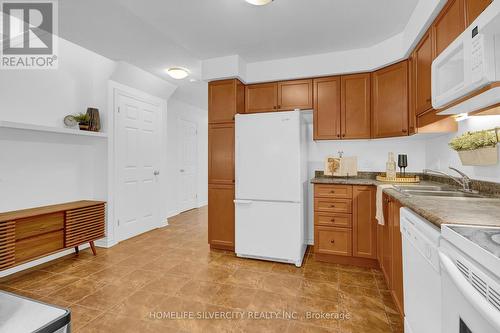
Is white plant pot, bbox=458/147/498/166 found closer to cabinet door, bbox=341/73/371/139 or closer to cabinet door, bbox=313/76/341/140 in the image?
cabinet door, bbox=341/73/371/139

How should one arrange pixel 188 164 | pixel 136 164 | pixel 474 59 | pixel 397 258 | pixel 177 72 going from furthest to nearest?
1. pixel 188 164
2. pixel 136 164
3. pixel 177 72
4. pixel 397 258
5. pixel 474 59

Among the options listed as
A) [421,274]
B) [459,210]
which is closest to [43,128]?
[421,274]

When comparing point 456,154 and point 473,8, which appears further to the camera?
point 456,154

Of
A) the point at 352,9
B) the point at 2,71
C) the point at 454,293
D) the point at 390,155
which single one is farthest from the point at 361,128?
the point at 2,71

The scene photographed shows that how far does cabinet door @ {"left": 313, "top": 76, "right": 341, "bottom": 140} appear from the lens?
3.13 m

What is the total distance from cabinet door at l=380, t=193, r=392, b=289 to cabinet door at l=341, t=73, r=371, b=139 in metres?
1.11

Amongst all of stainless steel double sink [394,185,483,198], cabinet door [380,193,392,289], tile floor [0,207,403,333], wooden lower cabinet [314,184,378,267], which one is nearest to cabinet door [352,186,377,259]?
wooden lower cabinet [314,184,378,267]

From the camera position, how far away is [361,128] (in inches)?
120

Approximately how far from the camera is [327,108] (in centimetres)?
317

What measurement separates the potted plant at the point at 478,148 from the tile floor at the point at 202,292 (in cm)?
128

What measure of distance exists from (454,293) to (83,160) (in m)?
4.05

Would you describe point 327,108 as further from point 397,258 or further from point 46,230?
point 46,230

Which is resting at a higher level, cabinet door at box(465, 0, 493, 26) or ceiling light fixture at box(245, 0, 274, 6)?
ceiling light fixture at box(245, 0, 274, 6)

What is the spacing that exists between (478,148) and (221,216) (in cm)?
263
